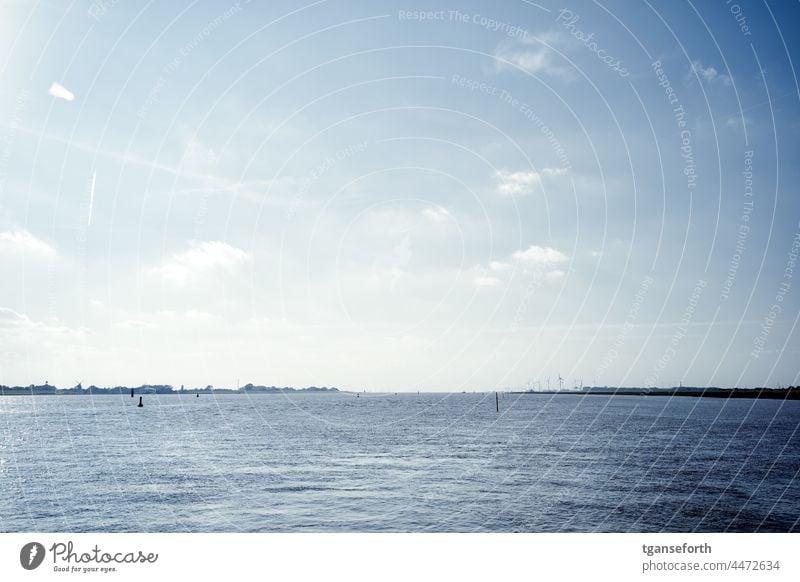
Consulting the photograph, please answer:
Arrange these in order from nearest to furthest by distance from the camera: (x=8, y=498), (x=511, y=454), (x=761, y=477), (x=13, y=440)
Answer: (x=8, y=498)
(x=761, y=477)
(x=511, y=454)
(x=13, y=440)

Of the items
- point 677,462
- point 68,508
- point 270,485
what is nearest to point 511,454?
point 677,462

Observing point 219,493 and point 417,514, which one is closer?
point 417,514

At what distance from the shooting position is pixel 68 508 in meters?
31.0

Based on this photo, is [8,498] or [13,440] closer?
[8,498]

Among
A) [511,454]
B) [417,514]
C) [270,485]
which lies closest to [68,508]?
[270,485]

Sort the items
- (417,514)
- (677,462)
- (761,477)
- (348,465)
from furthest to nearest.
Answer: (677,462)
(348,465)
(761,477)
(417,514)

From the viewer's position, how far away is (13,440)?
6825 centimetres

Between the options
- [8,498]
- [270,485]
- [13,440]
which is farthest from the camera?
[13,440]
